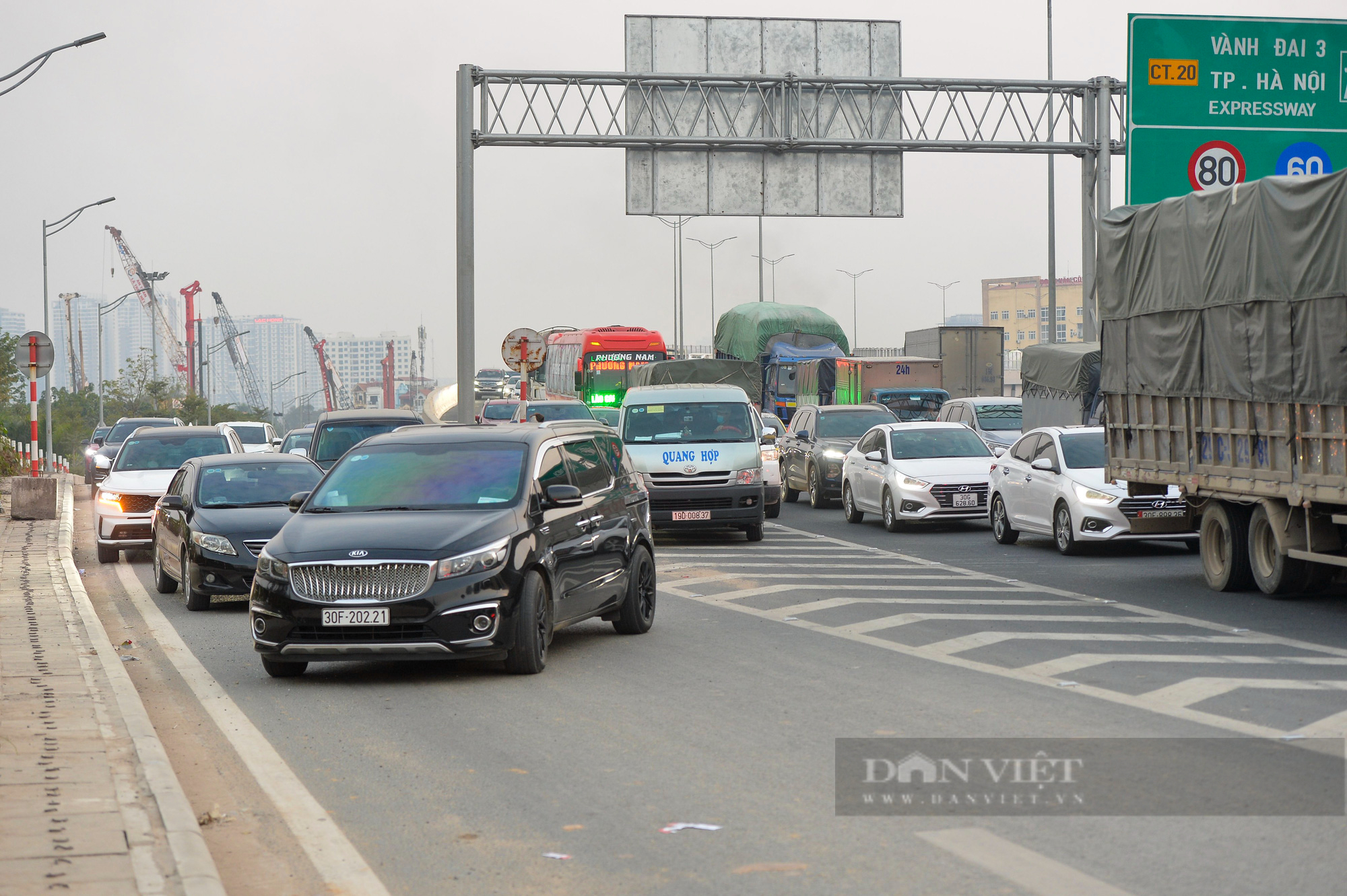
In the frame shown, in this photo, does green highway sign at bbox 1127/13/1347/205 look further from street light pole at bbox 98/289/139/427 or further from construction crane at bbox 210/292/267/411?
construction crane at bbox 210/292/267/411

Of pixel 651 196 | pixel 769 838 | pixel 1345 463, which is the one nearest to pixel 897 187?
pixel 651 196

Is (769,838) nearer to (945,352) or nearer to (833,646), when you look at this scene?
(833,646)

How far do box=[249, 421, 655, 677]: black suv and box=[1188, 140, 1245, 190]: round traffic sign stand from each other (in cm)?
1196

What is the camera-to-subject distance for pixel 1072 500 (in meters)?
18.8

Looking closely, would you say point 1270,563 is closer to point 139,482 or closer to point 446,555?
point 446,555

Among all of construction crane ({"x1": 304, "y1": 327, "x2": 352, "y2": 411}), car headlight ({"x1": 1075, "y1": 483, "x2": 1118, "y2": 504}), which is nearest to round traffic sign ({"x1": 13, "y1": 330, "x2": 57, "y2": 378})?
car headlight ({"x1": 1075, "y1": 483, "x2": 1118, "y2": 504})

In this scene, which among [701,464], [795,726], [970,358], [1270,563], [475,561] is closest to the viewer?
[795,726]

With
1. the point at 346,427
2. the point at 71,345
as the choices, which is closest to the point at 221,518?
the point at 346,427

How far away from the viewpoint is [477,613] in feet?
32.4

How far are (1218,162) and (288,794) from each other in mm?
17138

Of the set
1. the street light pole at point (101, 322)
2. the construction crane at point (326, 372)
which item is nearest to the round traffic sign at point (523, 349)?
the street light pole at point (101, 322)

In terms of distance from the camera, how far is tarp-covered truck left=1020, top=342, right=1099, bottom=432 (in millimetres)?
28906

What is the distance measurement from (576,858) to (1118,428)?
1179 cm

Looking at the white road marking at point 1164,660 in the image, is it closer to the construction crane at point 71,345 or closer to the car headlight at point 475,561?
the car headlight at point 475,561
